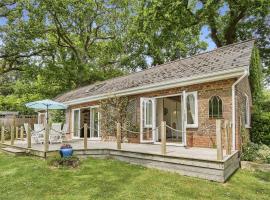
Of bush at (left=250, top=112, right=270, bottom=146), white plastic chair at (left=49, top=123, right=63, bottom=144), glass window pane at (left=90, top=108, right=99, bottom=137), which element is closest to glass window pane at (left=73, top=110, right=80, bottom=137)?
glass window pane at (left=90, top=108, right=99, bottom=137)

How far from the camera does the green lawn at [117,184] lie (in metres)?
5.76

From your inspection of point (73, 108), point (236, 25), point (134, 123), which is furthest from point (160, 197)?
point (236, 25)

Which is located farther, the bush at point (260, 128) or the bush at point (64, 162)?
the bush at point (260, 128)

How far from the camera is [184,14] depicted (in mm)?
21125

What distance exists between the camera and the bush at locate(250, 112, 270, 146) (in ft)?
36.0

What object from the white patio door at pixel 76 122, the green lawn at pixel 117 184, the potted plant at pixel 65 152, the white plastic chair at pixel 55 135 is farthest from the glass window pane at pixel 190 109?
the white patio door at pixel 76 122

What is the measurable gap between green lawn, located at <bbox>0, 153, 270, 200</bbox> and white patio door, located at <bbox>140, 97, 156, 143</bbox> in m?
3.47

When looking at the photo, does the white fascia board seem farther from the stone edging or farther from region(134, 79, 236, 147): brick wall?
the stone edging

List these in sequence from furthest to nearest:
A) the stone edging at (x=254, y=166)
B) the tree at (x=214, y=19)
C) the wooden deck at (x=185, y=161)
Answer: the tree at (x=214, y=19), the stone edging at (x=254, y=166), the wooden deck at (x=185, y=161)

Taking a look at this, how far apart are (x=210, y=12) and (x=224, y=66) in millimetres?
12975

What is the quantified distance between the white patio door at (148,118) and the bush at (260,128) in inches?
183

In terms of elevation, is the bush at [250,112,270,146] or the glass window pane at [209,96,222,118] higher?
the glass window pane at [209,96,222,118]

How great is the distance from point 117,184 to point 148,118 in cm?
573

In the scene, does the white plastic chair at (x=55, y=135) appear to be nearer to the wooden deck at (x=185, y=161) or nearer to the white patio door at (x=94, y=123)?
the white patio door at (x=94, y=123)
